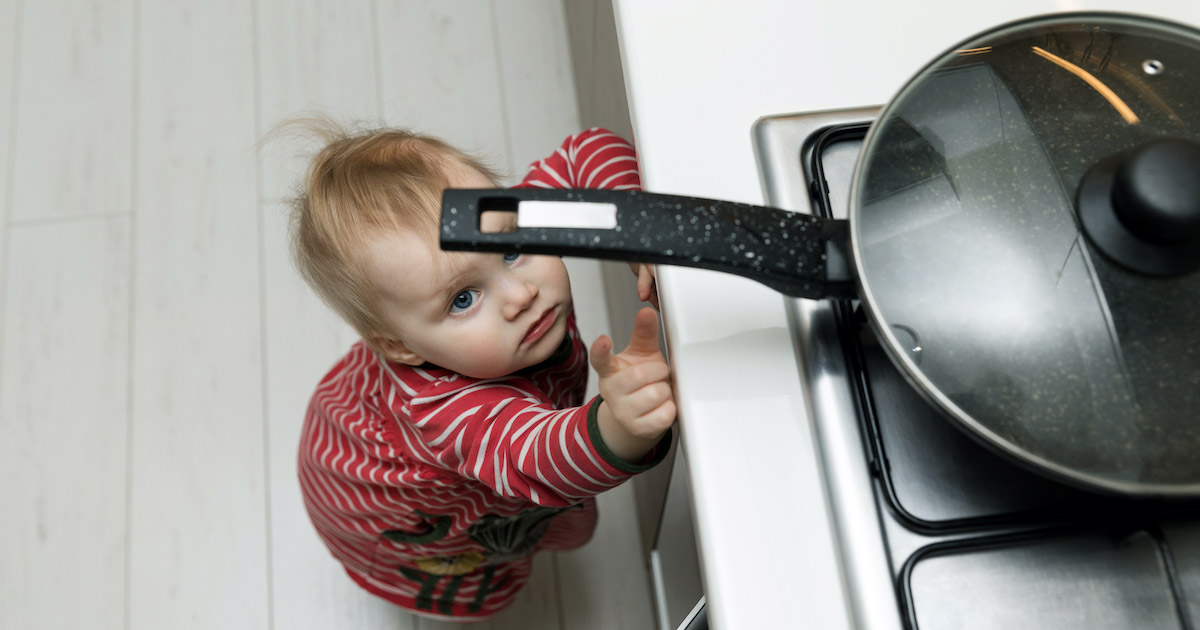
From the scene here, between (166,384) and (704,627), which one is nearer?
(704,627)

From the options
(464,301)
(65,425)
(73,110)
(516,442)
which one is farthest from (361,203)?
(73,110)

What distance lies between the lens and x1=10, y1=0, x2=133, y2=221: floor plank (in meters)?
1.44

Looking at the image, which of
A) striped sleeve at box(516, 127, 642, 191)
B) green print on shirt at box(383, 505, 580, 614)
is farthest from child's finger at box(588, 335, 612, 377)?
green print on shirt at box(383, 505, 580, 614)

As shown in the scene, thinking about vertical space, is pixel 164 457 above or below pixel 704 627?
above

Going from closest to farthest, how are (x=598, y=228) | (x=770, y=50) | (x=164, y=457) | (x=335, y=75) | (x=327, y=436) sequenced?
(x=598, y=228), (x=770, y=50), (x=327, y=436), (x=164, y=457), (x=335, y=75)

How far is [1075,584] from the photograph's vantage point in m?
0.46

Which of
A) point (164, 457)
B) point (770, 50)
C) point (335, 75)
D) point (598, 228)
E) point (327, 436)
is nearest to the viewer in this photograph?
point (598, 228)

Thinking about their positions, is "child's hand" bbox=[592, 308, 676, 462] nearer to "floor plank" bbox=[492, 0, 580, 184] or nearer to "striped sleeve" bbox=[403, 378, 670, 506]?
"striped sleeve" bbox=[403, 378, 670, 506]

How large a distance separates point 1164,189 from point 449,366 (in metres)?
0.47

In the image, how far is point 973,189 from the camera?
0.45 m

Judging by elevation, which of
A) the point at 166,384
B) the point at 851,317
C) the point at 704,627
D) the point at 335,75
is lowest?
the point at 704,627

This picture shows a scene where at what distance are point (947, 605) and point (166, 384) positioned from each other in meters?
1.20

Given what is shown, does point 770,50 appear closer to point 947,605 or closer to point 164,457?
point 947,605

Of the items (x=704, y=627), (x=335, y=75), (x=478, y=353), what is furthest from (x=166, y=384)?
(x=704, y=627)
